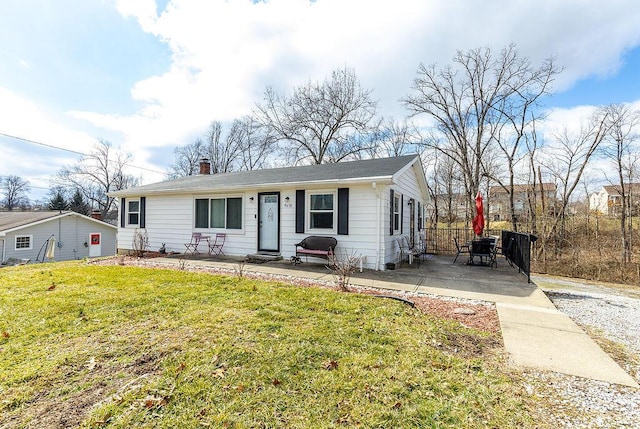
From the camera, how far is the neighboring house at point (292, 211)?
7871 mm

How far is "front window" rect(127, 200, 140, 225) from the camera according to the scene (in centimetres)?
1194

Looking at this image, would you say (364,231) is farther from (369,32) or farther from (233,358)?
(369,32)

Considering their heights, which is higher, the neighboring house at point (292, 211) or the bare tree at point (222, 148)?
the bare tree at point (222, 148)

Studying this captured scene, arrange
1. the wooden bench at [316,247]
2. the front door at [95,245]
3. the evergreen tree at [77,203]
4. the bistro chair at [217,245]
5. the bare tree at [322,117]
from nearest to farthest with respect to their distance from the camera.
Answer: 1. the wooden bench at [316,247]
2. the bistro chair at [217,245]
3. the bare tree at [322,117]
4. the front door at [95,245]
5. the evergreen tree at [77,203]

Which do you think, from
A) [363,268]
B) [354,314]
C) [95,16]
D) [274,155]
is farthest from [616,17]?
[274,155]

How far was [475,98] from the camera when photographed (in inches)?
703

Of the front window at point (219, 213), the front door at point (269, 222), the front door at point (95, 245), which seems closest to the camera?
the front door at point (269, 222)

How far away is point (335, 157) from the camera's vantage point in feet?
74.8

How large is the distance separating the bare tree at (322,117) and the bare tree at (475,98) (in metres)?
4.09

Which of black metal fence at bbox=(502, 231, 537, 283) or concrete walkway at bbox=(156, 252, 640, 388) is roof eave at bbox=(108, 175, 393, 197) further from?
black metal fence at bbox=(502, 231, 537, 283)

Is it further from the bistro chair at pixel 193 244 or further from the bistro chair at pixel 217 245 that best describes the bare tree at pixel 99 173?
the bistro chair at pixel 217 245

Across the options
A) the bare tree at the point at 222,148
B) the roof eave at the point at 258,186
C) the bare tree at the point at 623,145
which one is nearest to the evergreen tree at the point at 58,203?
the bare tree at the point at 222,148

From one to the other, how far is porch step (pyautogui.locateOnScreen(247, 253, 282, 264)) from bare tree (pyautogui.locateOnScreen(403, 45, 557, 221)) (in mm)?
13607

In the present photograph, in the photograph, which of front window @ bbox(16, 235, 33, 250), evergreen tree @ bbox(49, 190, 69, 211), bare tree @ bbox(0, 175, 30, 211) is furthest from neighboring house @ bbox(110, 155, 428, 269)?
bare tree @ bbox(0, 175, 30, 211)
